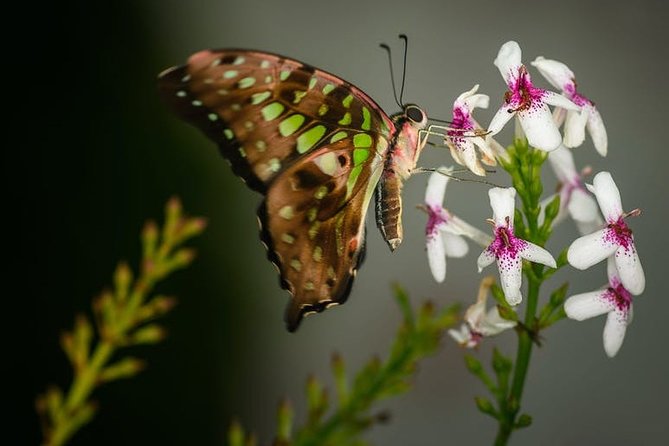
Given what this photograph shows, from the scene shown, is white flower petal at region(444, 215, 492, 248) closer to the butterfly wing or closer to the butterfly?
the butterfly

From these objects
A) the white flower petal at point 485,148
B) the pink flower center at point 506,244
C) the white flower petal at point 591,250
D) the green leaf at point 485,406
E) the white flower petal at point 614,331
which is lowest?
the green leaf at point 485,406

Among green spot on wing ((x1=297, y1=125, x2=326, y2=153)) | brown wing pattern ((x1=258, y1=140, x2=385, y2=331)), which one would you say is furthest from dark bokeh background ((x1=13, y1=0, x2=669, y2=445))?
green spot on wing ((x1=297, y1=125, x2=326, y2=153))

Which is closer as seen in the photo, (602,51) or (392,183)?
(392,183)

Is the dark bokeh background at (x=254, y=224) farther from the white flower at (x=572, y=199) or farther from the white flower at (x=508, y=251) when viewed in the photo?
the white flower at (x=508, y=251)

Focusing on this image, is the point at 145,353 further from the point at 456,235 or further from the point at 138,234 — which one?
the point at 456,235

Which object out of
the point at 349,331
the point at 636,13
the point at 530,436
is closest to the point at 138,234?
the point at 349,331

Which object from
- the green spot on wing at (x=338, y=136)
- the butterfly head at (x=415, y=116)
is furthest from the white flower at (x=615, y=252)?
the green spot on wing at (x=338, y=136)

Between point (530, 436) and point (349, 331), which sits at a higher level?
point (349, 331)
